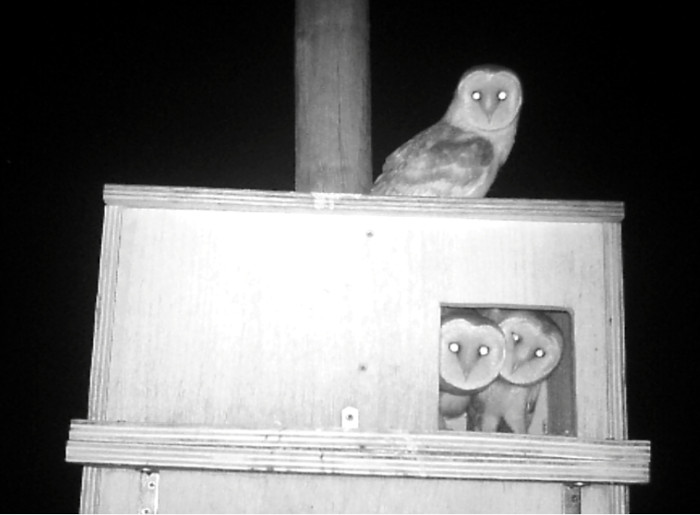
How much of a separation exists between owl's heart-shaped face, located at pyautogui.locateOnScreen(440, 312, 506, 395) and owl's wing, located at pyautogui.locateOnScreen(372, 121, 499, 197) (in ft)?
1.03

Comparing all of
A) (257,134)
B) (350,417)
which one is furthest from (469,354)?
(257,134)

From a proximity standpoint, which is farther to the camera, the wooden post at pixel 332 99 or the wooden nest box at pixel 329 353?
the wooden post at pixel 332 99

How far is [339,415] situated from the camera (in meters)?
1.40

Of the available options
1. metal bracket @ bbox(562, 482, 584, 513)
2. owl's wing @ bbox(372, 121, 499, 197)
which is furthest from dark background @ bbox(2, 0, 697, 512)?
metal bracket @ bbox(562, 482, 584, 513)

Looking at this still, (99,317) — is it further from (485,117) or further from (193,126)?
(193,126)

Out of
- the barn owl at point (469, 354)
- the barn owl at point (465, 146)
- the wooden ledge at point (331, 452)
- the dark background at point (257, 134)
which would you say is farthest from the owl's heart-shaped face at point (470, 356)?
the dark background at point (257, 134)

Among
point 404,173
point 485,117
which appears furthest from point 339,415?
point 485,117

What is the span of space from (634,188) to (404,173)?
242cm

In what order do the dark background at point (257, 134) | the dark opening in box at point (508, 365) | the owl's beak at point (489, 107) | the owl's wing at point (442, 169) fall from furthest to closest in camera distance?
the dark background at point (257, 134) < the owl's beak at point (489, 107) < the owl's wing at point (442, 169) < the dark opening in box at point (508, 365)

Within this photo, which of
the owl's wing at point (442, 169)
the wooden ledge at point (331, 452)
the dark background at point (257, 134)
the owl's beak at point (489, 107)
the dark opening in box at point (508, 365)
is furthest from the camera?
the dark background at point (257, 134)

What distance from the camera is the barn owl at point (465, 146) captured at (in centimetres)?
177

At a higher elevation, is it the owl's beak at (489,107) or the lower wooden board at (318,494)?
the owl's beak at (489,107)

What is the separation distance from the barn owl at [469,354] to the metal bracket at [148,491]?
0.45 m

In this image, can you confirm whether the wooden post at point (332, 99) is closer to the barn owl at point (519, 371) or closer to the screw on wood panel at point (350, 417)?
the barn owl at point (519, 371)
